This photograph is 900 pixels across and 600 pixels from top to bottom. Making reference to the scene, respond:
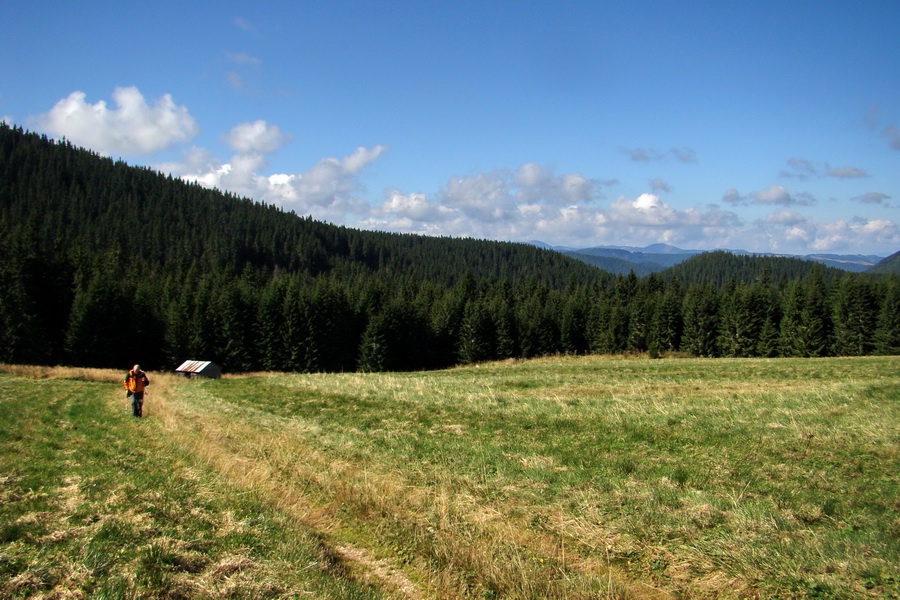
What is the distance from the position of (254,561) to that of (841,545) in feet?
24.4

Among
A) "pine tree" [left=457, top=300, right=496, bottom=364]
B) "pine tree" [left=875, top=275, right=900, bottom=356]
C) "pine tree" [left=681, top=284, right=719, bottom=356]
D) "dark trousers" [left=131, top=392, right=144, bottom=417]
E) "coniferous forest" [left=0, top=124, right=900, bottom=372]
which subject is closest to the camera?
"dark trousers" [left=131, top=392, right=144, bottom=417]

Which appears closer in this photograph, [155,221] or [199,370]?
[199,370]

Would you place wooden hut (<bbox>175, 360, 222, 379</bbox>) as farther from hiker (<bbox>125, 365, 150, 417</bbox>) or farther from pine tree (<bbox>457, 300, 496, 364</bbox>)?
pine tree (<bbox>457, 300, 496, 364</bbox>)

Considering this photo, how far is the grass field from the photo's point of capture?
564 cm

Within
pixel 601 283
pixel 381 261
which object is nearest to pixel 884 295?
pixel 601 283

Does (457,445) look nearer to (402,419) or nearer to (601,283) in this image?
(402,419)

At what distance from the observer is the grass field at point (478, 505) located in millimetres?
5641

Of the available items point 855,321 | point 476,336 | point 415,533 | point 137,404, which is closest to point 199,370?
point 137,404

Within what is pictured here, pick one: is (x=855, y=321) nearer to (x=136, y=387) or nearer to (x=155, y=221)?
(x=136, y=387)

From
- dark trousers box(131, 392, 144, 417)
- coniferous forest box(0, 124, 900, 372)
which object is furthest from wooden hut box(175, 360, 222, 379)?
dark trousers box(131, 392, 144, 417)

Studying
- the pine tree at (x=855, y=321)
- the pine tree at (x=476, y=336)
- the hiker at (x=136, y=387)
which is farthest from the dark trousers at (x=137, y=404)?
the pine tree at (x=855, y=321)

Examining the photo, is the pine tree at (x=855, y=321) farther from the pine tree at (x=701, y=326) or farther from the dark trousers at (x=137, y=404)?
the dark trousers at (x=137, y=404)

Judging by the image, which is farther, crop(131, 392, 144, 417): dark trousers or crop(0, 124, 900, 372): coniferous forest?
crop(0, 124, 900, 372): coniferous forest

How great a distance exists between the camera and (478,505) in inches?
327
